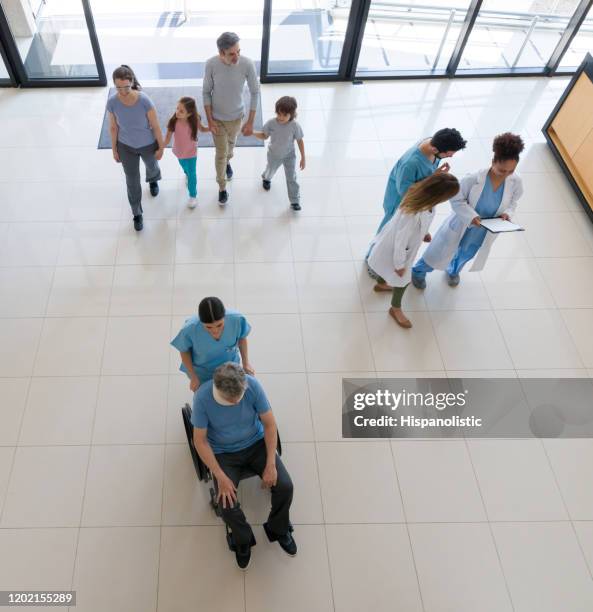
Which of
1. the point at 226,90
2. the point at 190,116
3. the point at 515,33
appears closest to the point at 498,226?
the point at 226,90

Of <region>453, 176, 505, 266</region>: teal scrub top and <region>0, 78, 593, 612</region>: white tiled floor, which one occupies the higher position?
<region>453, 176, 505, 266</region>: teal scrub top

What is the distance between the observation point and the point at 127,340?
142 inches

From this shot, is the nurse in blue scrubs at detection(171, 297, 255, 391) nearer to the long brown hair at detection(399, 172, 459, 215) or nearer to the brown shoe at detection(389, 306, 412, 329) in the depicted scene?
the long brown hair at detection(399, 172, 459, 215)

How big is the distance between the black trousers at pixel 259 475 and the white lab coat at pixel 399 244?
152cm

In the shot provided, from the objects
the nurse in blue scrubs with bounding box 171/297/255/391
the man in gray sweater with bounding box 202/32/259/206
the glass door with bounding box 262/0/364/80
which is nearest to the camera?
the nurse in blue scrubs with bounding box 171/297/255/391

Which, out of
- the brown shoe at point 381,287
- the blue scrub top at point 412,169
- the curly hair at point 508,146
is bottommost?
the brown shoe at point 381,287

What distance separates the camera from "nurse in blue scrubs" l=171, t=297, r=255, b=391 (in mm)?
2471

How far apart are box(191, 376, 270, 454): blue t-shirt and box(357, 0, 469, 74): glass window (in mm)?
5056

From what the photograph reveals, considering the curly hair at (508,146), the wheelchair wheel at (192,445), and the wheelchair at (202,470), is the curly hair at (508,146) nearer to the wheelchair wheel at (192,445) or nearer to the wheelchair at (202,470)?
the wheelchair at (202,470)

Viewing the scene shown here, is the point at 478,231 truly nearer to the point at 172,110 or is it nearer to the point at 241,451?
the point at 241,451

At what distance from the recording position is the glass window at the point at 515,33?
5.96 metres

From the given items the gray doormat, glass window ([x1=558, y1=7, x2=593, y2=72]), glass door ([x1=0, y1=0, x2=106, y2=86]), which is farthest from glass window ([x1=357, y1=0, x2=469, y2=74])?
glass door ([x1=0, y1=0, x2=106, y2=86])

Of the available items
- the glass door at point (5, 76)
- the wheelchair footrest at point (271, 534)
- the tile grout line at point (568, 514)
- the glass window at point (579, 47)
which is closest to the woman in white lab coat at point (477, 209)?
the tile grout line at point (568, 514)

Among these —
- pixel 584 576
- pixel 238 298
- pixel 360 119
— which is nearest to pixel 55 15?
pixel 360 119
